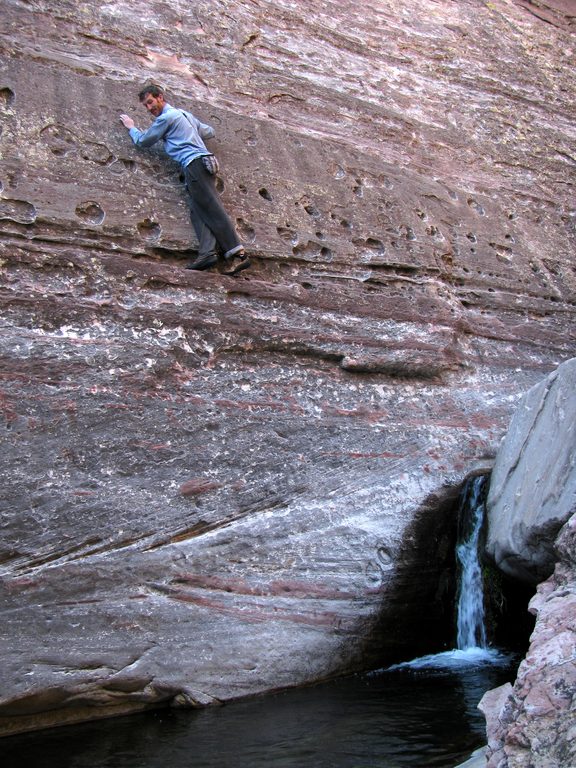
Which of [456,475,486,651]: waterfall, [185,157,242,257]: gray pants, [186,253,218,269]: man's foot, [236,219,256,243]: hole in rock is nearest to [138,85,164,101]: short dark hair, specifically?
[185,157,242,257]: gray pants

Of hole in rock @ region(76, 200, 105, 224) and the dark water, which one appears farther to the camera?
hole in rock @ region(76, 200, 105, 224)

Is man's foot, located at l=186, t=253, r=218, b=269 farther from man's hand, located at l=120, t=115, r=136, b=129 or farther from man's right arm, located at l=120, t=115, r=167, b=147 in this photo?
man's hand, located at l=120, t=115, r=136, b=129

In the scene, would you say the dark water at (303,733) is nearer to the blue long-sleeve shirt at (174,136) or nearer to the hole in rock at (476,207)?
the blue long-sleeve shirt at (174,136)

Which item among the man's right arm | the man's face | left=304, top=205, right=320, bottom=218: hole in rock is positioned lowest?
left=304, top=205, right=320, bottom=218: hole in rock

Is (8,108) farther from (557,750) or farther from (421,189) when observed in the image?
(557,750)

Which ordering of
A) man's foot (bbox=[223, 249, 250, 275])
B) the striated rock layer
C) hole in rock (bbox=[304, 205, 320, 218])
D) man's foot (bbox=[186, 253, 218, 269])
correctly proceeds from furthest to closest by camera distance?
hole in rock (bbox=[304, 205, 320, 218])
man's foot (bbox=[223, 249, 250, 275])
man's foot (bbox=[186, 253, 218, 269])
the striated rock layer

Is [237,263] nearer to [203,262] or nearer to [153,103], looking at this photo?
[203,262]

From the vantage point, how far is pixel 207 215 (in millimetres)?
5570

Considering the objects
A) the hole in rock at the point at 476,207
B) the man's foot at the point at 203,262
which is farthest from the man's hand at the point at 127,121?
the hole in rock at the point at 476,207

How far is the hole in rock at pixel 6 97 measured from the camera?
529 cm

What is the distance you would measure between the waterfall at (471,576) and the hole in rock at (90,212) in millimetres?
3185

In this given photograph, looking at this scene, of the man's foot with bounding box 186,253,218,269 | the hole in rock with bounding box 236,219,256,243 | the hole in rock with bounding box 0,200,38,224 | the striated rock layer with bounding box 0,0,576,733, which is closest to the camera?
the striated rock layer with bounding box 0,0,576,733

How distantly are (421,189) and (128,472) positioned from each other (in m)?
3.86

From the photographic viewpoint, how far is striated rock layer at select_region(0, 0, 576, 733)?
14.9 feet
